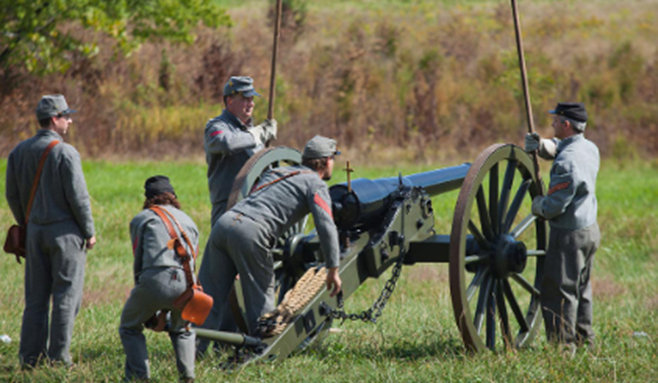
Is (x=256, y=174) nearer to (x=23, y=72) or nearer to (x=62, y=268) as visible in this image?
(x=62, y=268)

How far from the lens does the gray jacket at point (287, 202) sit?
232 inches

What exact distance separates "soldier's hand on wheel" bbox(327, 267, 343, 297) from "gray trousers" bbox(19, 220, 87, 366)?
1.75 m

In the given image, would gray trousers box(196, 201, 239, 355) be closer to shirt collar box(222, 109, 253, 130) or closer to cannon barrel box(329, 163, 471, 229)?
shirt collar box(222, 109, 253, 130)

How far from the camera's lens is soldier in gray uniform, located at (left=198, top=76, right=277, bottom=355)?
711 cm

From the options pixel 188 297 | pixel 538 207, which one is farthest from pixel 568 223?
pixel 188 297

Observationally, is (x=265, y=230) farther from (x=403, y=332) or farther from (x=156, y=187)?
(x=403, y=332)

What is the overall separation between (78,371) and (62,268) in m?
0.75

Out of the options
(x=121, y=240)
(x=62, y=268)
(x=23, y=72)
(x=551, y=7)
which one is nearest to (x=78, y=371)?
(x=62, y=268)

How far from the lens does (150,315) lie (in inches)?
212

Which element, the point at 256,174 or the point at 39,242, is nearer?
the point at 39,242

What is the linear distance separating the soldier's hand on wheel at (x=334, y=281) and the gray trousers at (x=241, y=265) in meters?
0.43

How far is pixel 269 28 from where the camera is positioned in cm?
3116

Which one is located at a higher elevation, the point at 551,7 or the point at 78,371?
the point at 551,7

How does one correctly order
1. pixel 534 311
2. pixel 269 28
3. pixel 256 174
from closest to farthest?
1. pixel 256 174
2. pixel 534 311
3. pixel 269 28
